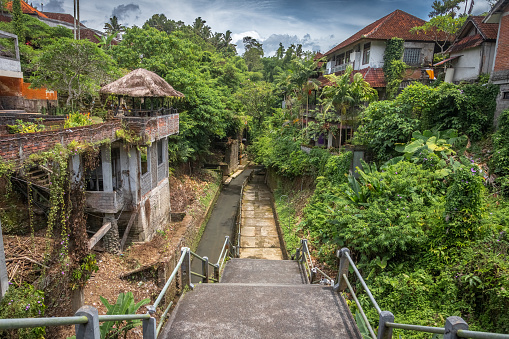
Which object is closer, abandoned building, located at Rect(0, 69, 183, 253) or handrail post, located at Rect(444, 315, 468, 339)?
handrail post, located at Rect(444, 315, 468, 339)

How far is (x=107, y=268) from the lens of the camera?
11.8 m

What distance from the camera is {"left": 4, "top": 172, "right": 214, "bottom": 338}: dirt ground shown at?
8484mm

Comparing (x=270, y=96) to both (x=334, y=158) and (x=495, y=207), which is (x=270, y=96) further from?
(x=495, y=207)

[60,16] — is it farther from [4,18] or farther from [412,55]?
[412,55]

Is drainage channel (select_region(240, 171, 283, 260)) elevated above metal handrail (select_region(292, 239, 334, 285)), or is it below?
below

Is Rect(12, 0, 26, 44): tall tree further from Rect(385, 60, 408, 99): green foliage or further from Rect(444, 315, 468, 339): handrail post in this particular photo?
Rect(444, 315, 468, 339): handrail post

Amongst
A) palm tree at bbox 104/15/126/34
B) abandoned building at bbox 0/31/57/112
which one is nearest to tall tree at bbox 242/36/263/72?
palm tree at bbox 104/15/126/34

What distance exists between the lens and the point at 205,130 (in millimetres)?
24906

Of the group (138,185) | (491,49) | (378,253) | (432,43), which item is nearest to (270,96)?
(432,43)

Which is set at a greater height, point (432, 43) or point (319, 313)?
point (432, 43)

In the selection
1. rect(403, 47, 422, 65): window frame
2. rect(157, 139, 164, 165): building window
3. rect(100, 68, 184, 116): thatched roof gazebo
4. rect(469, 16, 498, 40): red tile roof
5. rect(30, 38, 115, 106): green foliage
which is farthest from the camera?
rect(403, 47, 422, 65): window frame

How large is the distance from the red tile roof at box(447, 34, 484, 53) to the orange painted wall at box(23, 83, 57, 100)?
2999 cm

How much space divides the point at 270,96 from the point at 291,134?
11161 millimetres

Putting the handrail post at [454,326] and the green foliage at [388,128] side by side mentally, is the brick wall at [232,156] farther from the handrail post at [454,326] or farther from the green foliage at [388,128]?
the handrail post at [454,326]
